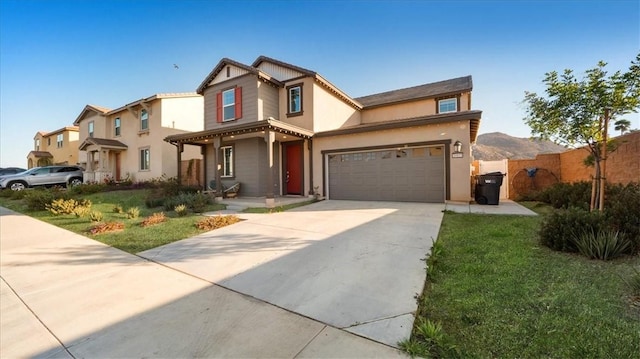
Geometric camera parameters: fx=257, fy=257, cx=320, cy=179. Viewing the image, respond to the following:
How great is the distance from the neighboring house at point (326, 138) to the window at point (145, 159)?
18.8 ft

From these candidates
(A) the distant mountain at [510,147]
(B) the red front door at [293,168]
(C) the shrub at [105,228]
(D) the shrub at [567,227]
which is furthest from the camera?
(A) the distant mountain at [510,147]

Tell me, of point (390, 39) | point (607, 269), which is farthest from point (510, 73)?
point (607, 269)

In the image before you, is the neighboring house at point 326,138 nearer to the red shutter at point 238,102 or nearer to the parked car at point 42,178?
the red shutter at point 238,102

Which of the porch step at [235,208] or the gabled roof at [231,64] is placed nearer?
the porch step at [235,208]

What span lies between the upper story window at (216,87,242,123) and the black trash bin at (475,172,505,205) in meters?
11.0

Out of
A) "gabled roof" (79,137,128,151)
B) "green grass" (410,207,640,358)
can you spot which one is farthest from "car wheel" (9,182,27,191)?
"green grass" (410,207,640,358)

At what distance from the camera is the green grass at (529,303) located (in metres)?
1.98

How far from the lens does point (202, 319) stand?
2.56 m

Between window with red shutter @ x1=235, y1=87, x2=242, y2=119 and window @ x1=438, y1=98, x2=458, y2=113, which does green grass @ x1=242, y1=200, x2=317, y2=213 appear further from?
window @ x1=438, y1=98, x2=458, y2=113

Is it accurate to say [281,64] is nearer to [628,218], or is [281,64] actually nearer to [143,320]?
[143,320]

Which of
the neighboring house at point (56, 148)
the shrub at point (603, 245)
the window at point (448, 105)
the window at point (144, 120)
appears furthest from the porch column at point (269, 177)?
the neighboring house at point (56, 148)

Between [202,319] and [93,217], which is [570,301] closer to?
[202,319]

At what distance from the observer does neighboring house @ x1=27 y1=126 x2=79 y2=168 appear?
86.9 feet

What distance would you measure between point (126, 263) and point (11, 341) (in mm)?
1949
